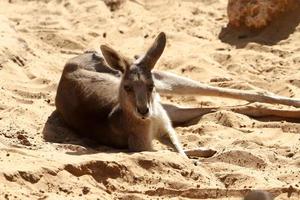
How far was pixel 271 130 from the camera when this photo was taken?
602cm

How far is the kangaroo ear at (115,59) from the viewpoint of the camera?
552 cm

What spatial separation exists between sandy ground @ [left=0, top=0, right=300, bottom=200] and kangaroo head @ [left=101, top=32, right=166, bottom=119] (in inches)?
14.0

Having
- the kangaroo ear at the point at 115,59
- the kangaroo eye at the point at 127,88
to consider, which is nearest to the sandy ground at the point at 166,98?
the kangaroo eye at the point at 127,88

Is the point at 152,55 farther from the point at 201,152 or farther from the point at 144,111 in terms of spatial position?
the point at 201,152

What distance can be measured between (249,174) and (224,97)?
6.68ft

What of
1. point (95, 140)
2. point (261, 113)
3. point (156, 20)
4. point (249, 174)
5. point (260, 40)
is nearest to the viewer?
point (249, 174)

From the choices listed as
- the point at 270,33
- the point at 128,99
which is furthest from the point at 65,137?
the point at 270,33

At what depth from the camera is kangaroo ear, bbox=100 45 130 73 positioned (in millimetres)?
5520

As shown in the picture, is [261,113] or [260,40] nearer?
[261,113]

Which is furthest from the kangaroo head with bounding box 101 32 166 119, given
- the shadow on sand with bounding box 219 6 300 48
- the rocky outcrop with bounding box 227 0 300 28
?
the rocky outcrop with bounding box 227 0 300 28

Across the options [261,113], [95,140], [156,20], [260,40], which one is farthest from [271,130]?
[156,20]

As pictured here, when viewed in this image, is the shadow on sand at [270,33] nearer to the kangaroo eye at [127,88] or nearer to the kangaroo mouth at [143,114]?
the kangaroo eye at [127,88]

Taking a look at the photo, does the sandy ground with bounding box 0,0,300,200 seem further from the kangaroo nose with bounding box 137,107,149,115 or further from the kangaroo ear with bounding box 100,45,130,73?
the kangaroo ear with bounding box 100,45,130,73

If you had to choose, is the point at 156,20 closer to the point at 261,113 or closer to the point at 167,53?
the point at 167,53
